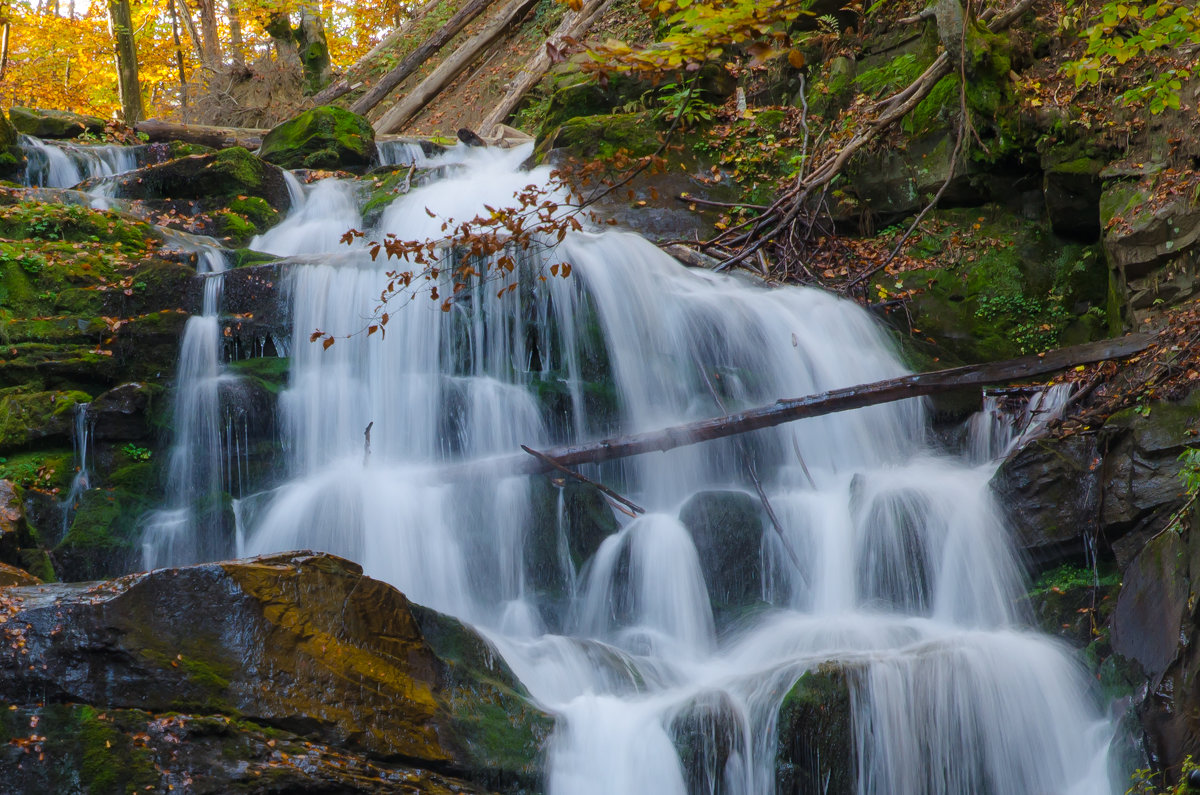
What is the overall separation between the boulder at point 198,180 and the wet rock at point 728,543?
7146 millimetres

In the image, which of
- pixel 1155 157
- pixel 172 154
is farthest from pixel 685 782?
pixel 172 154

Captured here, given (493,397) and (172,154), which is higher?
(172,154)

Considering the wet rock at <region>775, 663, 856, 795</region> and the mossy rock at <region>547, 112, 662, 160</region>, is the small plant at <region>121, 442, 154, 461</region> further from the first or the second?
the mossy rock at <region>547, 112, 662, 160</region>

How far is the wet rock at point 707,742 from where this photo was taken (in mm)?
4785

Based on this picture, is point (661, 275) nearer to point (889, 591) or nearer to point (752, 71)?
point (889, 591)

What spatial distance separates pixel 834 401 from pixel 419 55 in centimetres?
1418

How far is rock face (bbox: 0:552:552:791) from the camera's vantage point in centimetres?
393

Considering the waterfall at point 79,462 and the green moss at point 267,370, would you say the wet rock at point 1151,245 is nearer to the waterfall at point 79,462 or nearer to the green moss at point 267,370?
the green moss at point 267,370

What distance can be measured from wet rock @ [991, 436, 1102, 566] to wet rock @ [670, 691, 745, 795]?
255cm

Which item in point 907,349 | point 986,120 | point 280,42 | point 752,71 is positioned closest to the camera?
point 907,349

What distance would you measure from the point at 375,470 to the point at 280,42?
1541 centimetres

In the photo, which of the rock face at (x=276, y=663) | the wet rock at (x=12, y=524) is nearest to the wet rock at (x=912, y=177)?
the rock face at (x=276, y=663)

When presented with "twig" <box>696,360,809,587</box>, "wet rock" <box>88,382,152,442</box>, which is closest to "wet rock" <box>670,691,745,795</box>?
"twig" <box>696,360,809,587</box>

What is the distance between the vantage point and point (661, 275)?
8.95m
